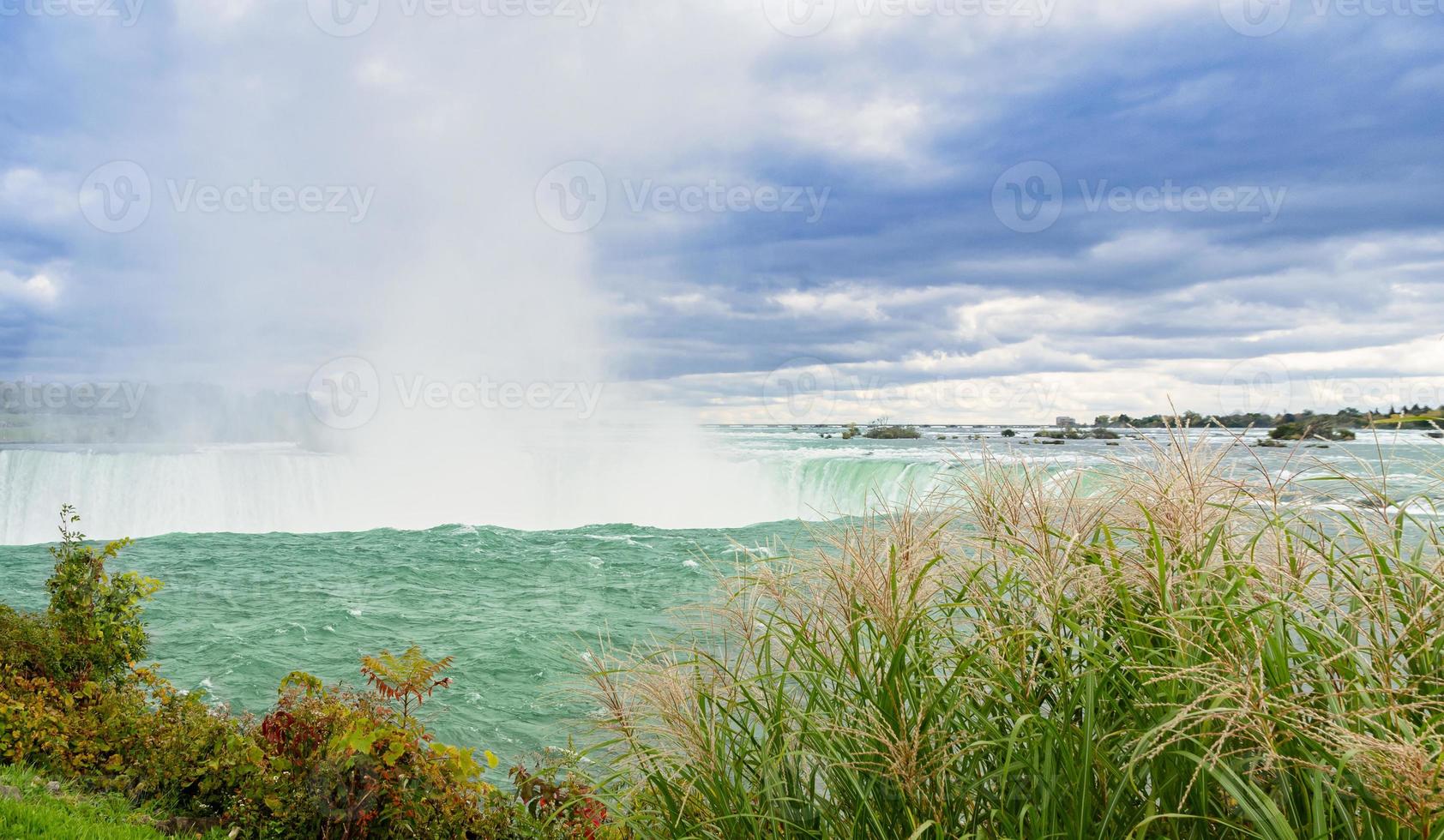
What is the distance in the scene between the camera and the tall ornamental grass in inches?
70.2

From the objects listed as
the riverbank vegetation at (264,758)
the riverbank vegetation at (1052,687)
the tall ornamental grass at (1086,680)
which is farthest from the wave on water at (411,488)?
the tall ornamental grass at (1086,680)

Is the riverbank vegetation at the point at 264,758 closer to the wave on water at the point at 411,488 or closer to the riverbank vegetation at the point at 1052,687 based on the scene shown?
the riverbank vegetation at the point at 1052,687

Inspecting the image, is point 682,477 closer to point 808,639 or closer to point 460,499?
point 460,499

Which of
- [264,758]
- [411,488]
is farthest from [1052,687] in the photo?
[411,488]

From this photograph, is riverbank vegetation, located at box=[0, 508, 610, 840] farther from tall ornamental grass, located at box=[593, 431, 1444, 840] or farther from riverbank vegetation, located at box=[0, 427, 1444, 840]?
tall ornamental grass, located at box=[593, 431, 1444, 840]

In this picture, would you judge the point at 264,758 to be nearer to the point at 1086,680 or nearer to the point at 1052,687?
the point at 1052,687

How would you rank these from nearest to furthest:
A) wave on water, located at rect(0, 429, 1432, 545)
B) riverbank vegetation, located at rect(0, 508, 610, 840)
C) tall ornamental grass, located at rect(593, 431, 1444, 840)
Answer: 1. tall ornamental grass, located at rect(593, 431, 1444, 840)
2. riverbank vegetation, located at rect(0, 508, 610, 840)
3. wave on water, located at rect(0, 429, 1432, 545)

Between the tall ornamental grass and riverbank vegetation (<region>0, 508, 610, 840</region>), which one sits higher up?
the tall ornamental grass

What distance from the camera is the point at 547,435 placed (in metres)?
34.0

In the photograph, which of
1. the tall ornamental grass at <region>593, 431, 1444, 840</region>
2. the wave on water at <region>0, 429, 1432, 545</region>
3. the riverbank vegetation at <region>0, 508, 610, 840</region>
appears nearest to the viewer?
the tall ornamental grass at <region>593, 431, 1444, 840</region>

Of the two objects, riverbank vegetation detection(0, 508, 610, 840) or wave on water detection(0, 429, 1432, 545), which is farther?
wave on water detection(0, 429, 1432, 545)

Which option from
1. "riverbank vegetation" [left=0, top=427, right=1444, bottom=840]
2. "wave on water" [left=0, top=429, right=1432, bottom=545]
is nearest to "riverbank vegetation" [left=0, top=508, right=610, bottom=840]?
"riverbank vegetation" [left=0, top=427, right=1444, bottom=840]

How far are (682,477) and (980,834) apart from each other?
86.8 feet

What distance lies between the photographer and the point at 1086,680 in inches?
81.5
